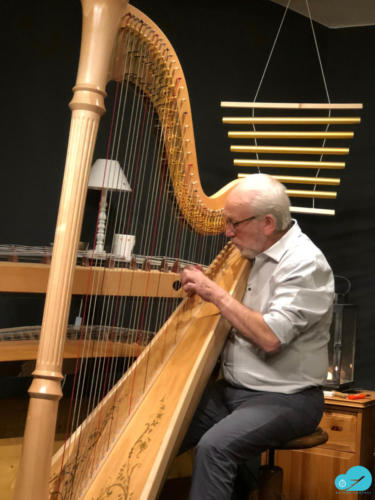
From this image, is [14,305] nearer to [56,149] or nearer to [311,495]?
[56,149]

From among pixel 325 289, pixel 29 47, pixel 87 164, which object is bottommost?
pixel 325 289

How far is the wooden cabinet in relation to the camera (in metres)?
3.62

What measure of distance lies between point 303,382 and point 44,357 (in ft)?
3.92


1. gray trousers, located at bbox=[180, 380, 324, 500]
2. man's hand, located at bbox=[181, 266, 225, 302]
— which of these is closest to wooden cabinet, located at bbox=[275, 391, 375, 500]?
gray trousers, located at bbox=[180, 380, 324, 500]

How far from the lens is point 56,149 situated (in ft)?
13.9

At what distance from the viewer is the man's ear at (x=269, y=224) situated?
101 inches

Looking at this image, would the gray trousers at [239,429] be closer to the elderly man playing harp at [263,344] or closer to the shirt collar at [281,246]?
the elderly man playing harp at [263,344]

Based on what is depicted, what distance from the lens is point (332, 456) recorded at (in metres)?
3.65

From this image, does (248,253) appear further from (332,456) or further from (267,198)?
(332,456)

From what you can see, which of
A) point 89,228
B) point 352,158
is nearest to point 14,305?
point 89,228

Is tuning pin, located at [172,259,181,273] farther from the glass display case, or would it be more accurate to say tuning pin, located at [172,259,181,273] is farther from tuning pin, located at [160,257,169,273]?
the glass display case

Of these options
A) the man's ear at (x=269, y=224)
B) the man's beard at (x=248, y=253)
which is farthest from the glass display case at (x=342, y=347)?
the man's ear at (x=269, y=224)

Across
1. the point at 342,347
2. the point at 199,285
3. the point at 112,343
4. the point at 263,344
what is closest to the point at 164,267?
the point at 112,343

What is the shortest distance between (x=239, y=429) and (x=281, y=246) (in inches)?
28.2
